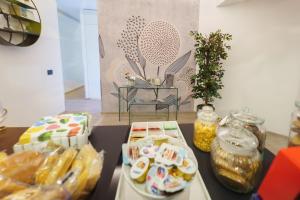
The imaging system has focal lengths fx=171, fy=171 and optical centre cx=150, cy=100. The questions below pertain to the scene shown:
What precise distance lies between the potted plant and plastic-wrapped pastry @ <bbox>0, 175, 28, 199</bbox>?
8.13 ft

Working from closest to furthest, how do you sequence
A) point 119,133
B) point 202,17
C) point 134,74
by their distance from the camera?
point 119,133 < point 202,17 < point 134,74

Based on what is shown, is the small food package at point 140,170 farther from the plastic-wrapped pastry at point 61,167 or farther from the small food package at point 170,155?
the plastic-wrapped pastry at point 61,167

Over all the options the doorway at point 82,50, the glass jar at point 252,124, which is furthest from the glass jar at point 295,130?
the doorway at point 82,50

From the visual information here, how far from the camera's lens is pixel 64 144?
2.41 ft

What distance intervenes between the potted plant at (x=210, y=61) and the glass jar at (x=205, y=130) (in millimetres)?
1884

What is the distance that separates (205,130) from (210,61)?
2.22 metres

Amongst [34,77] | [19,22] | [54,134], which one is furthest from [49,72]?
[54,134]

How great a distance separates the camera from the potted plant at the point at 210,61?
2.68 meters

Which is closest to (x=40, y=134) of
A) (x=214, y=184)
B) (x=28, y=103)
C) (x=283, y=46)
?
(x=214, y=184)

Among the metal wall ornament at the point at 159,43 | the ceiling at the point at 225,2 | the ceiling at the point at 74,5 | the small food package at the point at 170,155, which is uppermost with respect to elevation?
the ceiling at the point at 74,5

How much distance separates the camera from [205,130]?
0.82 metres

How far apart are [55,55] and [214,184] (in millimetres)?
3463

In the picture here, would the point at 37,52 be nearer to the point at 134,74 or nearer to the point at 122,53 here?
the point at 122,53

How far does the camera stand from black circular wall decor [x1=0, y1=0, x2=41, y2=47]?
1.99 meters
